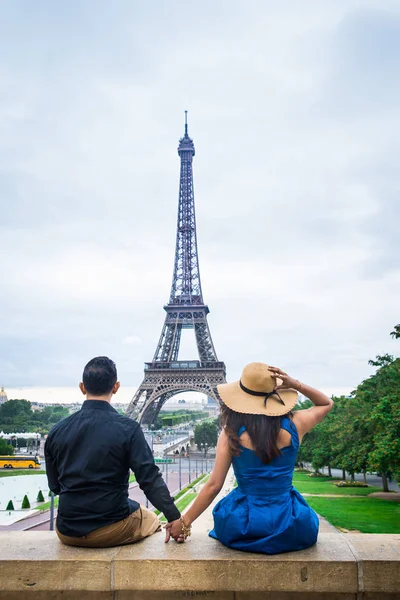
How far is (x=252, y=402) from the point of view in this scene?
4.65m

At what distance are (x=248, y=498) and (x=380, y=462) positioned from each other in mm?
17683

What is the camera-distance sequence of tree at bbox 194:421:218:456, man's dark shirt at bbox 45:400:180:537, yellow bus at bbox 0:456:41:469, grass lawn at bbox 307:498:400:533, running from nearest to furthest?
man's dark shirt at bbox 45:400:180:537
grass lawn at bbox 307:498:400:533
yellow bus at bbox 0:456:41:469
tree at bbox 194:421:218:456

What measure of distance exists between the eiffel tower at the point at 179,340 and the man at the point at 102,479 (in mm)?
57933

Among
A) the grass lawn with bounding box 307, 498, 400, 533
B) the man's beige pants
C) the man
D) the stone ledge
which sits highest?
the man

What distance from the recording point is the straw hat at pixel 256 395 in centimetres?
459

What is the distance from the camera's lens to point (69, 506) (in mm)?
4617

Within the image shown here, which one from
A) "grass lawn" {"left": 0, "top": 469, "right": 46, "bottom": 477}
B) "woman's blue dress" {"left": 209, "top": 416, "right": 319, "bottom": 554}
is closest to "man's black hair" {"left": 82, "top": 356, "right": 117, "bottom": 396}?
"woman's blue dress" {"left": 209, "top": 416, "right": 319, "bottom": 554}

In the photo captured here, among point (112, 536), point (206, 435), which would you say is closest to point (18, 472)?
point (206, 435)

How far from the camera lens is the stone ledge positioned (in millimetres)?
4043

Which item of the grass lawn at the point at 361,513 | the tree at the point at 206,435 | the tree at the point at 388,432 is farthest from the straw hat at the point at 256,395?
the tree at the point at 206,435

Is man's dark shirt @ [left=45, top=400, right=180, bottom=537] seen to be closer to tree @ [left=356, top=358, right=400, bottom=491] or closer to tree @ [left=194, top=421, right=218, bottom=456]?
tree @ [left=356, top=358, right=400, bottom=491]

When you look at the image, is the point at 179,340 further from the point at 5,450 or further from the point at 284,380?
the point at 284,380

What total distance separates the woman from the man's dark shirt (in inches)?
16.9

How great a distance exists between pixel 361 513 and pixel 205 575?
740 inches
